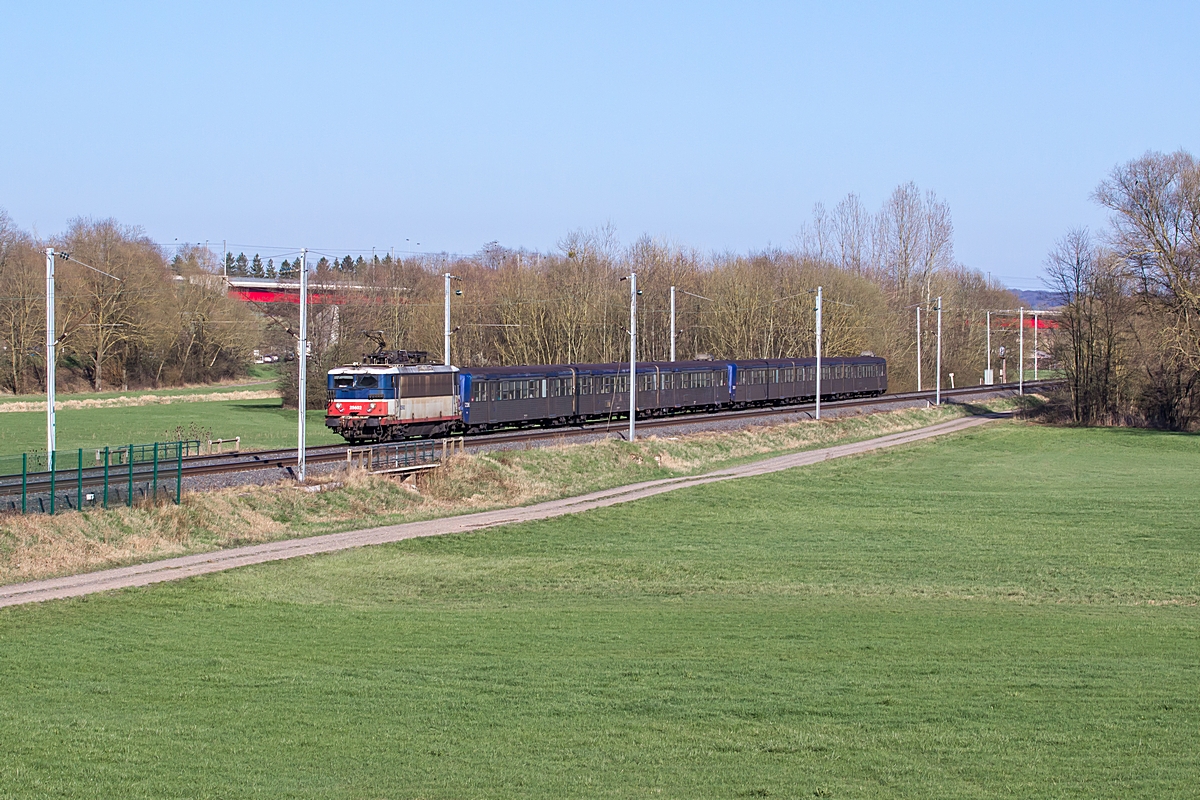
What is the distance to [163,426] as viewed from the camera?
7344 cm

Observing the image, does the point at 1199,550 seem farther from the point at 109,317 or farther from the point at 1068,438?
the point at 109,317

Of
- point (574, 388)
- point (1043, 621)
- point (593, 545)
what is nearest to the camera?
point (1043, 621)

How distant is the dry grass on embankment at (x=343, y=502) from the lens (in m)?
29.2

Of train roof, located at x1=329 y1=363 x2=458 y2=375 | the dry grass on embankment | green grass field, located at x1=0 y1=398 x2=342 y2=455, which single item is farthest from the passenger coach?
green grass field, located at x1=0 y1=398 x2=342 y2=455

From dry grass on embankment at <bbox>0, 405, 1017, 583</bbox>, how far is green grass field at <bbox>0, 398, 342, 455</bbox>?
49.8 feet

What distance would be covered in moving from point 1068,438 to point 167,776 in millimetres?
73014

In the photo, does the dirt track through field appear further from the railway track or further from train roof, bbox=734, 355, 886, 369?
train roof, bbox=734, 355, 886, 369

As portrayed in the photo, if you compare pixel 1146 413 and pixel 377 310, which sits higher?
pixel 377 310

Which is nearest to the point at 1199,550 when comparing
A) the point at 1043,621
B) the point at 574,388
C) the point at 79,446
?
the point at 1043,621

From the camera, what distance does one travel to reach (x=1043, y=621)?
74.6 ft

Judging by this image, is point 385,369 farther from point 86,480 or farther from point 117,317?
point 117,317

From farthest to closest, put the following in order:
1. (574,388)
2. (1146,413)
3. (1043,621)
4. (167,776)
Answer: (1146,413) < (574,388) < (1043,621) < (167,776)

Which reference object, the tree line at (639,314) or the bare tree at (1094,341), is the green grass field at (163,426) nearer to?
Answer: the tree line at (639,314)

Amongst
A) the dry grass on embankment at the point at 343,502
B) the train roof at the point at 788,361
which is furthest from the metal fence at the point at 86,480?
the train roof at the point at 788,361
